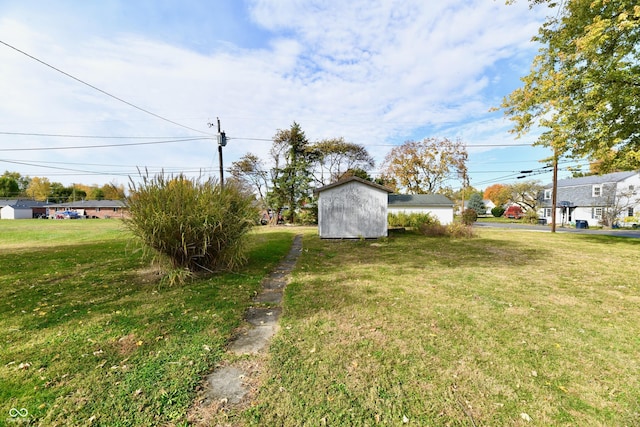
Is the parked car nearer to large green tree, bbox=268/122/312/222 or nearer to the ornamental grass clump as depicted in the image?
large green tree, bbox=268/122/312/222

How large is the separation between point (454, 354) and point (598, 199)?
121ft

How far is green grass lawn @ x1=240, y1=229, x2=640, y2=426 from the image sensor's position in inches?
87.3

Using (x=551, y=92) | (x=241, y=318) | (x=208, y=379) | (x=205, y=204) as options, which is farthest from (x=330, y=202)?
(x=208, y=379)

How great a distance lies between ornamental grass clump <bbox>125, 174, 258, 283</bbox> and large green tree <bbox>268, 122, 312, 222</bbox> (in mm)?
20769

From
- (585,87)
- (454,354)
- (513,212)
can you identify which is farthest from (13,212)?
(513,212)

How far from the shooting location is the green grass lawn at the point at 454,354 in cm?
222

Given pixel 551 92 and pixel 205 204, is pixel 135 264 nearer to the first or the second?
pixel 205 204

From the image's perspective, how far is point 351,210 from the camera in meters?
15.0

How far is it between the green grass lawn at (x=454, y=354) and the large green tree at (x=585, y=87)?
693 cm

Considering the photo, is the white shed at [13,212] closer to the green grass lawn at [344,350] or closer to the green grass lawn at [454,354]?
the green grass lawn at [344,350]

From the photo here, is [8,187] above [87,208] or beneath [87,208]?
above

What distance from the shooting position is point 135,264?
7824mm

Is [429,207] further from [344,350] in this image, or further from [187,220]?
[344,350]

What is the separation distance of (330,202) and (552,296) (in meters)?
10.7
